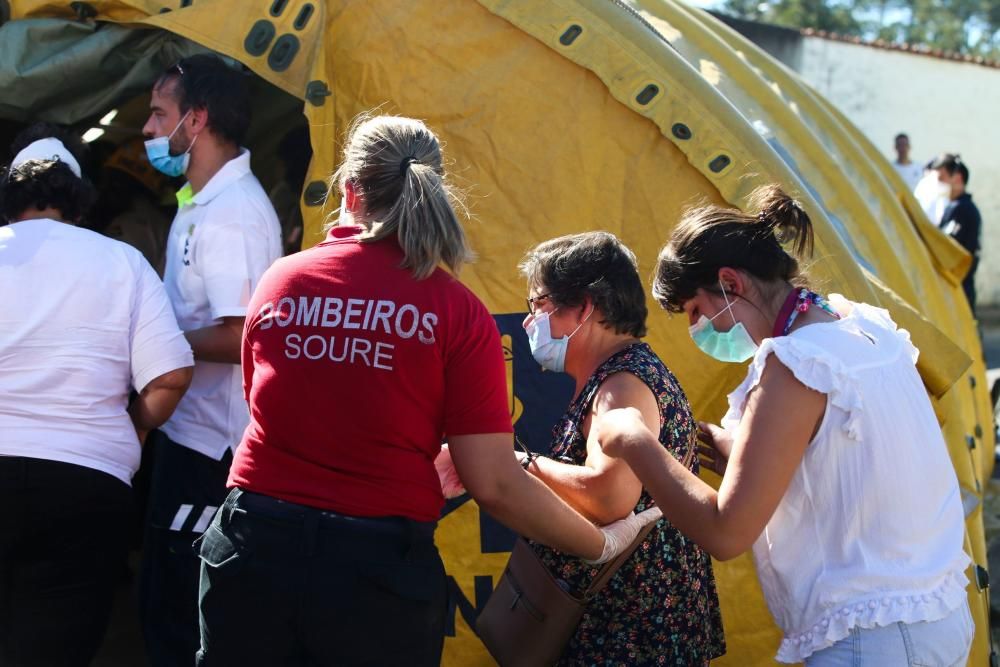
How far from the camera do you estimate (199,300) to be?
3.45 metres

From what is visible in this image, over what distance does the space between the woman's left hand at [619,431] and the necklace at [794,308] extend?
1.13 ft

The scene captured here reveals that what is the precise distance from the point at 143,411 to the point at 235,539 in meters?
1.19

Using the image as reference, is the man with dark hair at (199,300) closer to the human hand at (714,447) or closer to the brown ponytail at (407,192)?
the brown ponytail at (407,192)

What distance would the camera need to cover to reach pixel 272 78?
3.62 metres

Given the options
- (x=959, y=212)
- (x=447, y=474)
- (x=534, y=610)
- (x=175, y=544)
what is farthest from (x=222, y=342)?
(x=959, y=212)

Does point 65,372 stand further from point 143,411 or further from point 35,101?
point 35,101

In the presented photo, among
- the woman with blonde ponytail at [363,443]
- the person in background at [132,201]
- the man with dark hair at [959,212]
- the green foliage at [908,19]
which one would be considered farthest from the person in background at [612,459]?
the green foliage at [908,19]

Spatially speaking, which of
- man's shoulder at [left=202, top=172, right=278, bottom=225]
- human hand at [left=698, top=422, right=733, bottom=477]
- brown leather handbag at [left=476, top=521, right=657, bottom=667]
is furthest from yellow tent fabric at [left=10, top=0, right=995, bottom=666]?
brown leather handbag at [left=476, top=521, right=657, bottom=667]

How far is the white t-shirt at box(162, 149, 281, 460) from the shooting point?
11.0 feet

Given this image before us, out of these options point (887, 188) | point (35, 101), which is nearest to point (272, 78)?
point (35, 101)

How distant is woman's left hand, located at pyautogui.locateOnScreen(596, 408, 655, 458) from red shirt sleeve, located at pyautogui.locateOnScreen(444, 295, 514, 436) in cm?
21

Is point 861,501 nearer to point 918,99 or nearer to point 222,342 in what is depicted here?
point 222,342

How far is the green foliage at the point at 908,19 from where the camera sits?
134 ft

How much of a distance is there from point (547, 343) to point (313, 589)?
841 mm
